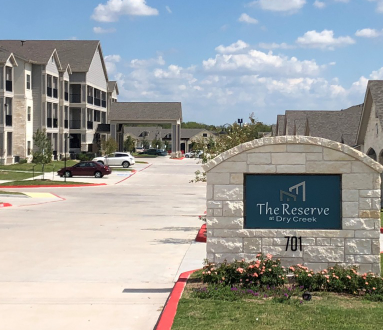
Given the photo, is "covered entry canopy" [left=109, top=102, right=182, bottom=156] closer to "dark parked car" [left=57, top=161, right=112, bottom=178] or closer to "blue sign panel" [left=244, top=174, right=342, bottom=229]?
"dark parked car" [left=57, top=161, right=112, bottom=178]

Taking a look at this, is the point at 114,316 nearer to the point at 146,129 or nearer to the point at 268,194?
the point at 268,194

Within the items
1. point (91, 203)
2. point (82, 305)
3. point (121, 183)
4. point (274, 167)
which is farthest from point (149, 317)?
point (121, 183)

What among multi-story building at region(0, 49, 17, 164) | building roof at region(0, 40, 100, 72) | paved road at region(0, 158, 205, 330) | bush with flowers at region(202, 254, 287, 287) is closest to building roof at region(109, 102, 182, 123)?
building roof at region(0, 40, 100, 72)

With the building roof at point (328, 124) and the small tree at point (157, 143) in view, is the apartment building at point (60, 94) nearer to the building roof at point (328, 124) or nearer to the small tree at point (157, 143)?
the building roof at point (328, 124)

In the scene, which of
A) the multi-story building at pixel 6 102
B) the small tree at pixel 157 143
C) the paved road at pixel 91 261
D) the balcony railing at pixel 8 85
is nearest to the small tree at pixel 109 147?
the multi-story building at pixel 6 102

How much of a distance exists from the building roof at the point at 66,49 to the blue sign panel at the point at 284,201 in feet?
187

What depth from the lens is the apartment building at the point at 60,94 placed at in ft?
194

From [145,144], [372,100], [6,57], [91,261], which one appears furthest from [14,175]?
[145,144]

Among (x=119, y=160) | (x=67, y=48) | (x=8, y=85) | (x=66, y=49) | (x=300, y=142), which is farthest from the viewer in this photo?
(x=67, y=48)

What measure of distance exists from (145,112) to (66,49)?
1645 cm

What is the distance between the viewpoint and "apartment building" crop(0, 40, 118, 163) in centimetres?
5919

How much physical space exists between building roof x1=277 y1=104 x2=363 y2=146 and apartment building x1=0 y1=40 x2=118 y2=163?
81.5 feet

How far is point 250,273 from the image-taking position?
9.84 metres

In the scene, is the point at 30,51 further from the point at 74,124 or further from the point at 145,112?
the point at 145,112
